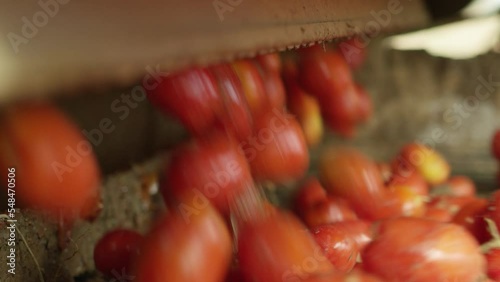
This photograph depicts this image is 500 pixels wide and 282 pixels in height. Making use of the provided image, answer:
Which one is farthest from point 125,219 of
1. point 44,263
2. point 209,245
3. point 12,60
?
point 12,60

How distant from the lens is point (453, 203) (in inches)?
43.9

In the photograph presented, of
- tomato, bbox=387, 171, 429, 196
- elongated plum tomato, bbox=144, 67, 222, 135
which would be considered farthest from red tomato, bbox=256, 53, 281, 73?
tomato, bbox=387, 171, 429, 196

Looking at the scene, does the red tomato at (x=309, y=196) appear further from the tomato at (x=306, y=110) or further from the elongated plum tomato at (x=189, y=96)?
the elongated plum tomato at (x=189, y=96)

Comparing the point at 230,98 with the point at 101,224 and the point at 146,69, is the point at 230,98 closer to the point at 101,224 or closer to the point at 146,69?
the point at 146,69

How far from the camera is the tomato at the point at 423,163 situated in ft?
4.75

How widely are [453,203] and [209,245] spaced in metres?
0.78

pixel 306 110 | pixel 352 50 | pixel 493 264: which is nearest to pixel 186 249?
pixel 493 264

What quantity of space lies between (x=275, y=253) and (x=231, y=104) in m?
0.18

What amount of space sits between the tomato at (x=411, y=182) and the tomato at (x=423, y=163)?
61mm

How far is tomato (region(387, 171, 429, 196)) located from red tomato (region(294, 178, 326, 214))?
210 mm

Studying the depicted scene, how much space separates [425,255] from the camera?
2.14ft

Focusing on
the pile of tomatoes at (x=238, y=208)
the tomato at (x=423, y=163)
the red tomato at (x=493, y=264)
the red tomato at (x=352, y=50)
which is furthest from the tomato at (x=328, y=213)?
the tomato at (x=423, y=163)

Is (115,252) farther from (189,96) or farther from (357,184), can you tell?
(357,184)

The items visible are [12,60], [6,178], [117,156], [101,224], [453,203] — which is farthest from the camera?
[453,203]
